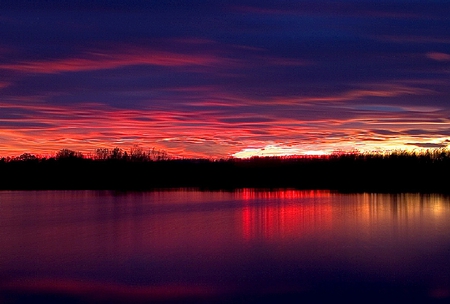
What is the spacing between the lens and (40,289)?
34.3 feet

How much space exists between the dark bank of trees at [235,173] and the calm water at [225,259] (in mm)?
35017

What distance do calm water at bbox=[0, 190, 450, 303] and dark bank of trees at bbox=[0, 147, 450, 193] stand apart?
35017 mm

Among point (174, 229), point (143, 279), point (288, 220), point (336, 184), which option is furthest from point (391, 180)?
point (143, 279)

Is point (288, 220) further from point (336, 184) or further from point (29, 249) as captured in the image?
point (336, 184)

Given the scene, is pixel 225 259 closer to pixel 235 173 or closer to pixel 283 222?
pixel 283 222

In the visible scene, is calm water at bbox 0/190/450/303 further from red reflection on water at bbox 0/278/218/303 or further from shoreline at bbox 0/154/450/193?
shoreline at bbox 0/154/450/193

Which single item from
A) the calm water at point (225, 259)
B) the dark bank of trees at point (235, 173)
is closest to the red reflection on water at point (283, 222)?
the calm water at point (225, 259)

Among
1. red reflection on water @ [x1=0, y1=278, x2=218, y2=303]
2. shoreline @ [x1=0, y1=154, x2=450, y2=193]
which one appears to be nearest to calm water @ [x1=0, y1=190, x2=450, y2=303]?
red reflection on water @ [x1=0, y1=278, x2=218, y2=303]

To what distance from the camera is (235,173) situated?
66375 millimetres

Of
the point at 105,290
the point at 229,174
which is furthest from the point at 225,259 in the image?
the point at 229,174

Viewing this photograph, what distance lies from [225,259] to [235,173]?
173ft

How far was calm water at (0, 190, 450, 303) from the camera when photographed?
Result: 10.1 meters

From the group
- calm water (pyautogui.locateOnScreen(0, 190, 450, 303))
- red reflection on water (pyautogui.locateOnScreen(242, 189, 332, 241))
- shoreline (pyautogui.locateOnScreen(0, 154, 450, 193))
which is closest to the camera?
calm water (pyautogui.locateOnScreen(0, 190, 450, 303))

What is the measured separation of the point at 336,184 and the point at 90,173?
24704 mm
